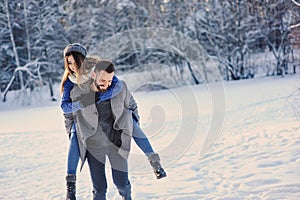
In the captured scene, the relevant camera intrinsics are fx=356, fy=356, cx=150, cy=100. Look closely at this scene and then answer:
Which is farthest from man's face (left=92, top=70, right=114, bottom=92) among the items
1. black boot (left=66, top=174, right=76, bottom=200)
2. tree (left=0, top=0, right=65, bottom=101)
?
tree (left=0, top=0, right=65, bottom=101)

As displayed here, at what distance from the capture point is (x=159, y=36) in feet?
61.4

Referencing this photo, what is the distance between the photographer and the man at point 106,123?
242 cm

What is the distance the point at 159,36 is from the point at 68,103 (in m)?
16.7

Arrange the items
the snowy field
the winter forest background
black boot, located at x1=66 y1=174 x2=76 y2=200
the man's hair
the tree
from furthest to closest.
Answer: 1. the winter forest background
2. the tree
3. the snowy field
4. black boot, located at x1=66 y1=174 x2=76 y2=200
5. the man's hair

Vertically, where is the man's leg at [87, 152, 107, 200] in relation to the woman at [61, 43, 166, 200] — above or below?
below

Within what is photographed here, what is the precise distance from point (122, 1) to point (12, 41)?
7089mm

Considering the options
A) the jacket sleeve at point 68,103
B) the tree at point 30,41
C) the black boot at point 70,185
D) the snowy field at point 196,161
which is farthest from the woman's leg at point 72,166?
the tree at point 30,41

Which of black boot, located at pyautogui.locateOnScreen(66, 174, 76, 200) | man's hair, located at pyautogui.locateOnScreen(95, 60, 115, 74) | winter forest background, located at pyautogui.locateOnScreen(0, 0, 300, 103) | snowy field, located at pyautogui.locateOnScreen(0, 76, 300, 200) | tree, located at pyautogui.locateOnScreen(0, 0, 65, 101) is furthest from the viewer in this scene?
winter forest background, located at pyautogui.locateOnScreen(0, 0, 300, 103)

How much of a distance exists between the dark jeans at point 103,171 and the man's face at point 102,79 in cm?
46

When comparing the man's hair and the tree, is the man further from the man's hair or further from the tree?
the tree

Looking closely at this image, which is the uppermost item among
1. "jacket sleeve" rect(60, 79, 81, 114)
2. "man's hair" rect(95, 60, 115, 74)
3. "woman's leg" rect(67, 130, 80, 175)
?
"man's hair" rect(95, 60, 115, 74)

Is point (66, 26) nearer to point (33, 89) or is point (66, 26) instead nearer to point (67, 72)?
point (33, 89)

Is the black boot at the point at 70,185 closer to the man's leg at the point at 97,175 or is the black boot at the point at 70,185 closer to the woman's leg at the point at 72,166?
the woman's leg at the point at 72,166

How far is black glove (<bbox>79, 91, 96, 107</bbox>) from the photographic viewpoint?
7.94 ft
